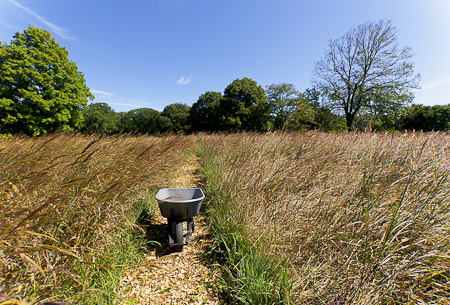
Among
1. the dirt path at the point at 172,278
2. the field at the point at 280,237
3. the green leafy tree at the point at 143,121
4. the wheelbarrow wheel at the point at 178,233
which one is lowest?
the dirt path at the point at 172,278

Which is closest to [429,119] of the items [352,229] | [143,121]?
[352,229]

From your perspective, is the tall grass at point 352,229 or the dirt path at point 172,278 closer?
the tall grass at point 352,229

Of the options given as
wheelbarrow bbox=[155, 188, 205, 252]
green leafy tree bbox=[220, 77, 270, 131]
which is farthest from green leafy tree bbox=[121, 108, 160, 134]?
wheelbarrow bbox=[155, 188, 205, 252]

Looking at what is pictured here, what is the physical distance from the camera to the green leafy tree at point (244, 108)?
1053 inches

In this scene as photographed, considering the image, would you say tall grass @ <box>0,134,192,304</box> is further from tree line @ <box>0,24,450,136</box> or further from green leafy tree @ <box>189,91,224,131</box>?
green leafy tree @ <box>189,91,224,131</box>

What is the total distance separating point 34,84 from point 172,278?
20.9 m

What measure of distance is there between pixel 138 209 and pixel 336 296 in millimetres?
2695

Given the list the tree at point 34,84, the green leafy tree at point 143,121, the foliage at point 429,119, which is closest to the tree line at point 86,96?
the tree at point 34,84

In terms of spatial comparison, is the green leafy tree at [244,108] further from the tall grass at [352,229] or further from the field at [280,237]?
the field at [280,237]

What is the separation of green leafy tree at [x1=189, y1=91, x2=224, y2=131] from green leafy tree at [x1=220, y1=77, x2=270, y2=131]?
1936mm

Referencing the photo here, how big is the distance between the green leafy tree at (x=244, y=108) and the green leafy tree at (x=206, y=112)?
1.94 m

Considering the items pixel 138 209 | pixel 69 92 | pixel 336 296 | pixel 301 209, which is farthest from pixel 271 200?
pixel 69 92

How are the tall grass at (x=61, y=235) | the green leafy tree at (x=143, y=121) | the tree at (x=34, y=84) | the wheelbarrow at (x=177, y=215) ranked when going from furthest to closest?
the green leafy tree at (x=143, y=121) < the tree at (x=34, y=84) < the wheelbarrow at (x=177, y=215) < the tall grass at (x=61, y=235)

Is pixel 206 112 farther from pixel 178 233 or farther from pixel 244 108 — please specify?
pixel 178 233
